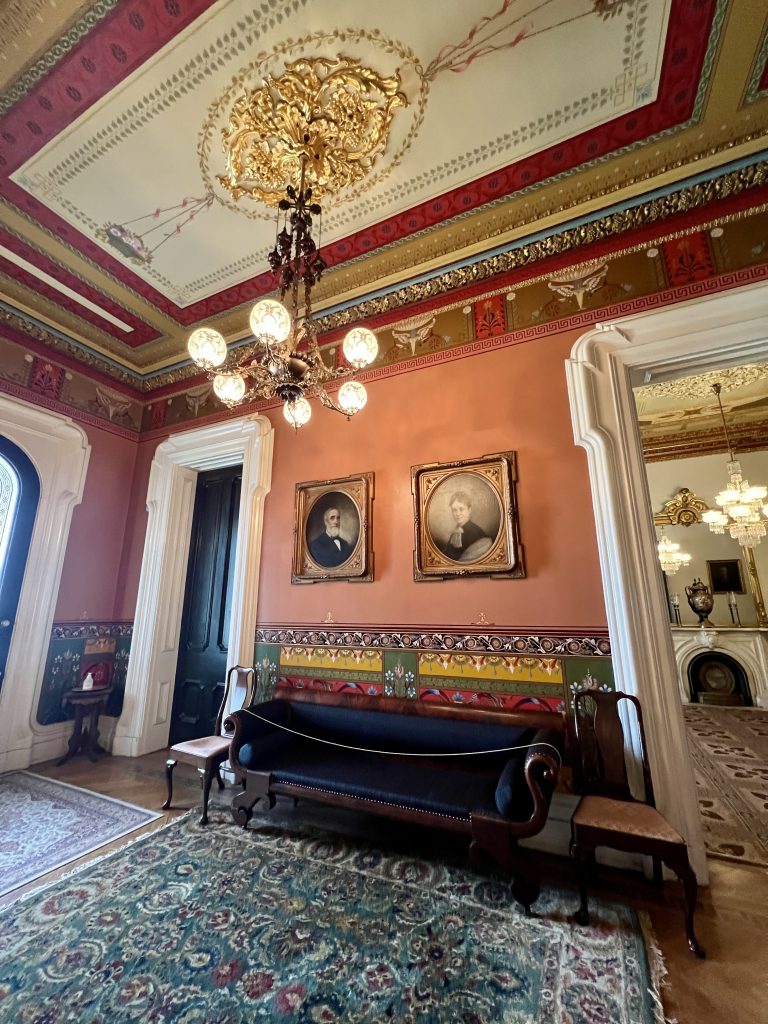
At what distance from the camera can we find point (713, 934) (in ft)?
6.86

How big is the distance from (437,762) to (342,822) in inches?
33.6

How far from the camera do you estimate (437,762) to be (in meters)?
3.08

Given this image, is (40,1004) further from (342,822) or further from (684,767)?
(684,767)

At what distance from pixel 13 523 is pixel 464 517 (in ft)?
15.5

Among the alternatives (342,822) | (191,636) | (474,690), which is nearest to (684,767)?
(474,690)

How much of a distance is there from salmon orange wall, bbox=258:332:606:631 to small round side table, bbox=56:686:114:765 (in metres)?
2.16

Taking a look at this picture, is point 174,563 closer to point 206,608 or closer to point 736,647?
point 206,608

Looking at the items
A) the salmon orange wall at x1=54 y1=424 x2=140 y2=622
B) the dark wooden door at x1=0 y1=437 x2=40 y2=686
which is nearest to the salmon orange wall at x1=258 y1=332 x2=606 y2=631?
the salmon orange wall at x1=54 y1=424 x2=140 y2=622

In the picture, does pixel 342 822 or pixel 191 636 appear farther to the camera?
pixel 191 636

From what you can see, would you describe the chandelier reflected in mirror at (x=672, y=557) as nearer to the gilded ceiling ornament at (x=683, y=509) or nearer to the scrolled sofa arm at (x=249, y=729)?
the gilded ceiling ornament at (x=683, y=509)

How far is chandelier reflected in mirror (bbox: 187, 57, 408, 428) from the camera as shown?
8.04ft

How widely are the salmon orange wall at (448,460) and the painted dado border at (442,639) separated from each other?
0.25ft

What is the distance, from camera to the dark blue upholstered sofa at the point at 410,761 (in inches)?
91.1

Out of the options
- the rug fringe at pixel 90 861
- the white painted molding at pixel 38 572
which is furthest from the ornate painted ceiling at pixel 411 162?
the rug fringe at pixel 90 861
